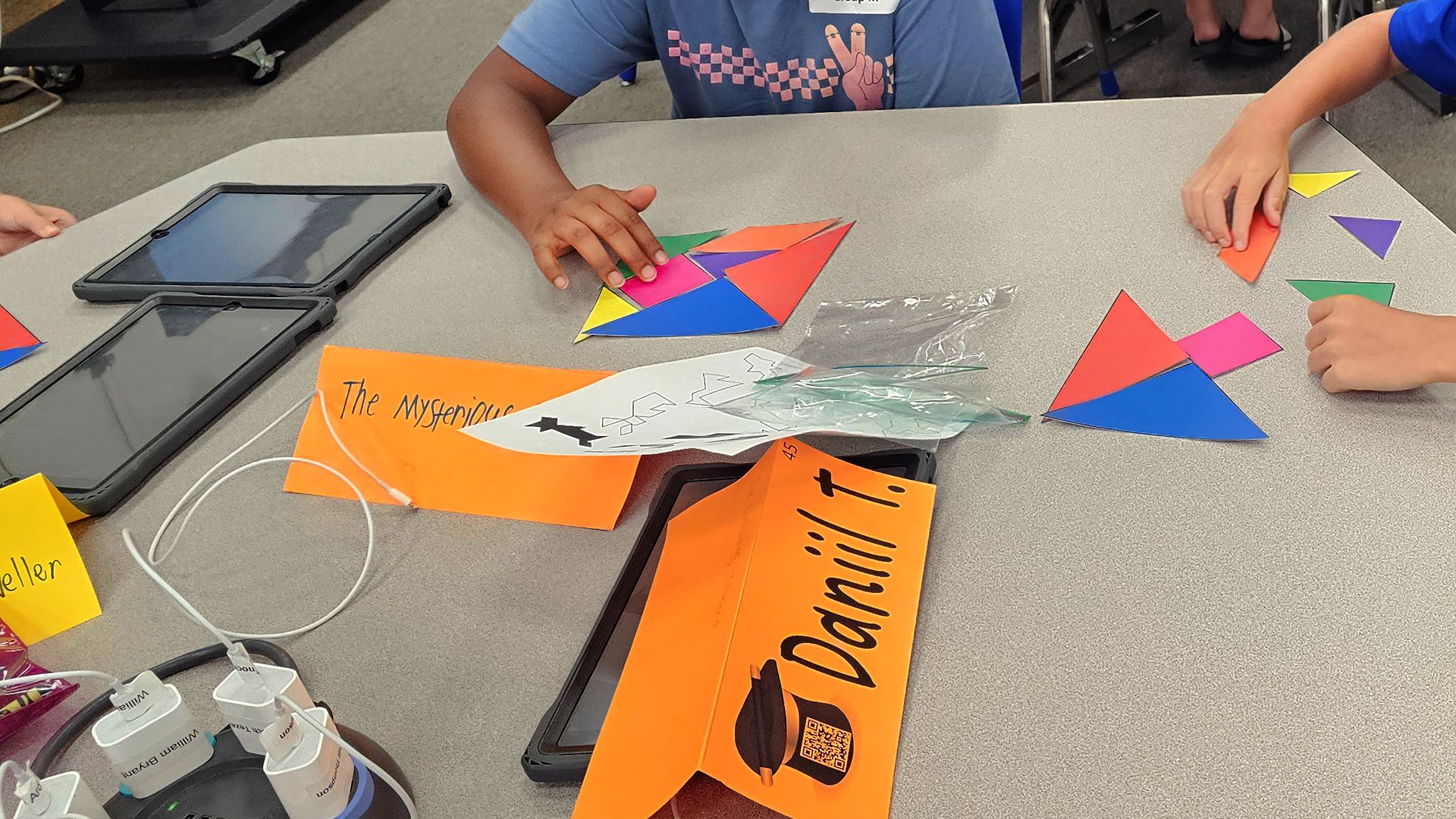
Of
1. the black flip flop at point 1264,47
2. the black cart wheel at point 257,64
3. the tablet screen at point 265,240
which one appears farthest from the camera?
the black cart wheel at point 257,64

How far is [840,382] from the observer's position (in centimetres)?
66

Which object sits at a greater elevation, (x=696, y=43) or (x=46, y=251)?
(x=696, y=43)

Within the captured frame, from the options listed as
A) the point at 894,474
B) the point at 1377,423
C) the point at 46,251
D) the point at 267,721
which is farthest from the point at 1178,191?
the point at 46,251

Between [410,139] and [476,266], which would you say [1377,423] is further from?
[410,139]

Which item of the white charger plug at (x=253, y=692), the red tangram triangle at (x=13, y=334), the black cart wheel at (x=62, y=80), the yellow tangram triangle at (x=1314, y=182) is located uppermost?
the yellow tangram triangle at (x=1314, y=182)

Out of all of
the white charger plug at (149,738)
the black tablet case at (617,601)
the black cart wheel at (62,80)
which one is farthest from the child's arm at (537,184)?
the black cart wheel at (62,80)

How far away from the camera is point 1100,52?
6.69 ft

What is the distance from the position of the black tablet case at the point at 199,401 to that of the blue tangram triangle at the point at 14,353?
0.24 ft

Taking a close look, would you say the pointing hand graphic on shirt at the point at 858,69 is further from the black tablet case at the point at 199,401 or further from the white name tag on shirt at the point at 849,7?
the black tablet case at the point at 199,401

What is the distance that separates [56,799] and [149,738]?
4cm

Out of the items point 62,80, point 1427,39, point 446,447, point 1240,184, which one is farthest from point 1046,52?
point 62,80

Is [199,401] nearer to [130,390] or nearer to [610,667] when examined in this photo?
[130,390]

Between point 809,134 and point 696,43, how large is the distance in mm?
206

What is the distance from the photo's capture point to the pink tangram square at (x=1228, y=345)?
65 cm
